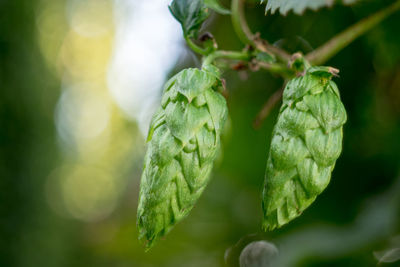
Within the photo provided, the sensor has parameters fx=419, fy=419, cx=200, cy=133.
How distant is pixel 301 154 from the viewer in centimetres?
65

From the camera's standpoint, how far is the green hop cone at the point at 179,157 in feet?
2.11

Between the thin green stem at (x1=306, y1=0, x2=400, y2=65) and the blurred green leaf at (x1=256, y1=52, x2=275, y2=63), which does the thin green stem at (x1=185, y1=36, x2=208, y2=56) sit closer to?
the blurred green leaf at (x1=256, y1=52, x2=275, y2=63)

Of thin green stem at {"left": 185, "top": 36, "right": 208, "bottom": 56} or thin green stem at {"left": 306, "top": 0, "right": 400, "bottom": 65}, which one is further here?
thin green stem at {"left": 306, "top": 0, "right": 400, "bottom": 65}

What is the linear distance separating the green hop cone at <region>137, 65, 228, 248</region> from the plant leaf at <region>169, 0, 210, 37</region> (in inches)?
5.7

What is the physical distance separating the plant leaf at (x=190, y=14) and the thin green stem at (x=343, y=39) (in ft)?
1.23

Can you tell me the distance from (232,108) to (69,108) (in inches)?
395

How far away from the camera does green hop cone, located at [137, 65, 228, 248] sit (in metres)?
0.64

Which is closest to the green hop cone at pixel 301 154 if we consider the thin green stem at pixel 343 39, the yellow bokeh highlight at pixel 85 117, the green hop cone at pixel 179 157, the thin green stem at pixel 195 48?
the green hop cone at pixel 179 157

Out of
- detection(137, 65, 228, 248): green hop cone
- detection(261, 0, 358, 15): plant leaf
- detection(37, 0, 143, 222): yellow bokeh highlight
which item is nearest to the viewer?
detection(137, 65, 228, 248): green hop cone

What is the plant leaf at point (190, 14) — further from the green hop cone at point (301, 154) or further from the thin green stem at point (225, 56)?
the green hop cone at point (301, 154)

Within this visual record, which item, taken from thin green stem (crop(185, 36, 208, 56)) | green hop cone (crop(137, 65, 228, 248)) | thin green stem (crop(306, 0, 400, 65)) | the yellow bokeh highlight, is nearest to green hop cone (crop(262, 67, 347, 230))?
green hop cone (crop(137, 65, 228, 248))

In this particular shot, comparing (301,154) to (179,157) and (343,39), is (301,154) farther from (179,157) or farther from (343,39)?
(343,39)

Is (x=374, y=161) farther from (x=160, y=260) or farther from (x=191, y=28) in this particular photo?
(x=160, y=260)

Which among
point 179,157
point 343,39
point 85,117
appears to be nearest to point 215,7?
point 179,157
